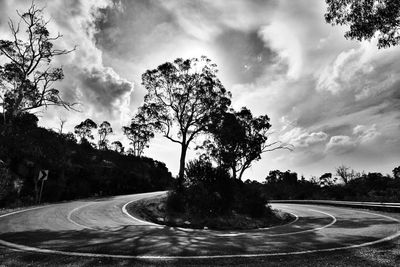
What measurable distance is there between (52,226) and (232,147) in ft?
115

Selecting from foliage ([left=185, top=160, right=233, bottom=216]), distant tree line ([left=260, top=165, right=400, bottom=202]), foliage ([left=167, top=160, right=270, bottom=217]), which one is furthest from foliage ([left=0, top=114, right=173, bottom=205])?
distant tree line ([left=260, top=165, right=400, bottom=202])

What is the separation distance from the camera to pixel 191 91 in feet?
93.2

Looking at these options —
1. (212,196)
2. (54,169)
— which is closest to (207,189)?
(212,196)

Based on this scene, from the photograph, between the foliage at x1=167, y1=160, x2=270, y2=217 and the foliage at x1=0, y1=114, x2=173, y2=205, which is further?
the foliage at x1=0, y1=114, x2=173, y2=205

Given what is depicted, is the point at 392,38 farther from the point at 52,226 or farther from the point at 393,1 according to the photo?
the point at 52,226

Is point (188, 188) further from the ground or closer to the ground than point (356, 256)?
further from the ground

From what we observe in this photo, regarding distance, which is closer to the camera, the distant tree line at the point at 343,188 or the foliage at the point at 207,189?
the foliage at the point at 207,189

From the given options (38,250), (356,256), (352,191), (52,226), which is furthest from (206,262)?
(352,191)

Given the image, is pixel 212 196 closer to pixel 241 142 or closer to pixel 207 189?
pixel 207 189

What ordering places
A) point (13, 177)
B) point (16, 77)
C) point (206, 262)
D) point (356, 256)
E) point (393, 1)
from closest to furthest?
point (206, 262)
point (356, 256)
point (393, 1)
point (13, 177)
point (16, 77)

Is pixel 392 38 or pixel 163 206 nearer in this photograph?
pixel 392 38

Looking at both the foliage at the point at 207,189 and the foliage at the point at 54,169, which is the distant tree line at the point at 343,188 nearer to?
the foliage at the point at 207,189

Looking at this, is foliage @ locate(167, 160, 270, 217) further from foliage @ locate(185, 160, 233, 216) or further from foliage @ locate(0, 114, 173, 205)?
foliage @ locate(0, 114, 173, 205)

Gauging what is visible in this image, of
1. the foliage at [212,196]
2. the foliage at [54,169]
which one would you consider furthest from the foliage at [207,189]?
the foliage at [54,169]
